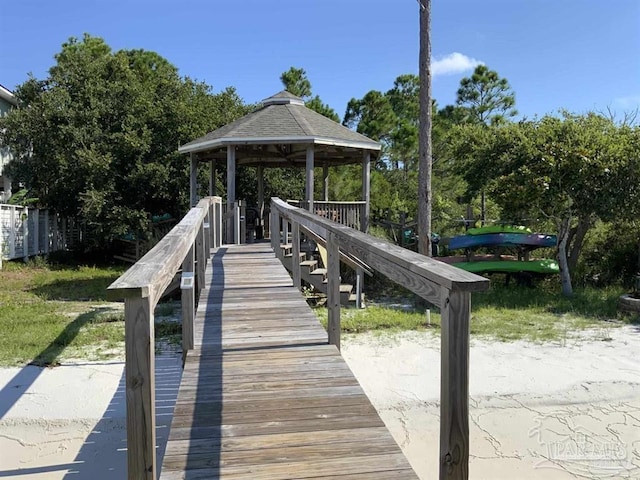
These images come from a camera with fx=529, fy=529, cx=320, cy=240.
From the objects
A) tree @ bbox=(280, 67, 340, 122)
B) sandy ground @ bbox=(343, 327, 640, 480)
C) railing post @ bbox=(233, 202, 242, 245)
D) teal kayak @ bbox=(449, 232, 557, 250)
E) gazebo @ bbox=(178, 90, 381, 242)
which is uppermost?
tree @ bbox=(280, 67, 340, 122)

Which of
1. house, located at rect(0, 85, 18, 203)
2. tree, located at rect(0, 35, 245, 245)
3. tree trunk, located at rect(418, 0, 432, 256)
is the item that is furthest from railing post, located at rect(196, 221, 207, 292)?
house, located at rect(0, 85, 18, 203)

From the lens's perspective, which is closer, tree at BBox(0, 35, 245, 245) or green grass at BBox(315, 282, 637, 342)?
green grass at BBox(315, 282, 637, 342)

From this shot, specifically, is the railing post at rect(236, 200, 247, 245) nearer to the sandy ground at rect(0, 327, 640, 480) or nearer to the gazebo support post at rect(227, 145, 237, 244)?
the gazebo support post at rect(227, 145, 237, 244)

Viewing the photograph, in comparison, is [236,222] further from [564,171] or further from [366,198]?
[564,171]

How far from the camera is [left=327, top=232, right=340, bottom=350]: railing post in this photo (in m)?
4.03

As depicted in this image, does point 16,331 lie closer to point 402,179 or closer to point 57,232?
point 57,232

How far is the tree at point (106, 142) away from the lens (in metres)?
16.9

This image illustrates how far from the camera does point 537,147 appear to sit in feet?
40.8

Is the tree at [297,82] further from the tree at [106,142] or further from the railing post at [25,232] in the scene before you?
the railing post at [25,232]

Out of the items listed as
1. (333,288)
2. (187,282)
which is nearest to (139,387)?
(187,282)

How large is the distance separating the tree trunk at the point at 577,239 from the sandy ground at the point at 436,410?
578 centimetres

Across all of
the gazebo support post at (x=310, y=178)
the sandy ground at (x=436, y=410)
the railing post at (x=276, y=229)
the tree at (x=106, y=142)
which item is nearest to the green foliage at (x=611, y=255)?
the sandy ground at (x=436, y=410)

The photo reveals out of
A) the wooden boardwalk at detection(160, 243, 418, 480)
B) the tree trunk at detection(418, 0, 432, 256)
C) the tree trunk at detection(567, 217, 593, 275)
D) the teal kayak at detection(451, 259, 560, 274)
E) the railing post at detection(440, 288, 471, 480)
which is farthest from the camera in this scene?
the teal kayak at detection(451, 259, 560, 274)

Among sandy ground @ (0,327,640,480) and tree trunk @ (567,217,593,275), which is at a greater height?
tree trunk @ (567,217,593,275)
